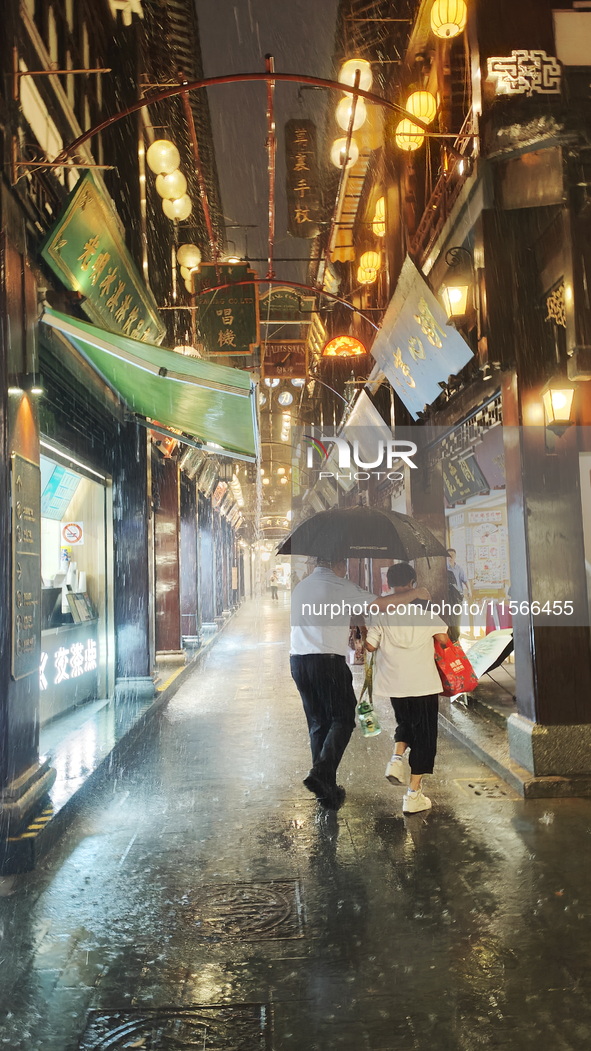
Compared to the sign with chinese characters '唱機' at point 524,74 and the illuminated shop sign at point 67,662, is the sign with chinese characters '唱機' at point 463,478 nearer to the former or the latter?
the sign with chinese characters '唱機' at point 524,74

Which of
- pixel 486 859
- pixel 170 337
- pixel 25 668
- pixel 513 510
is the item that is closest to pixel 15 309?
pixel 25 668

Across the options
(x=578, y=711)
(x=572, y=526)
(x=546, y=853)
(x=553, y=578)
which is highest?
(x=572, y=526)

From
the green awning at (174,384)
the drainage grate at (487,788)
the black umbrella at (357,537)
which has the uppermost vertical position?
the green awning at (174,384)

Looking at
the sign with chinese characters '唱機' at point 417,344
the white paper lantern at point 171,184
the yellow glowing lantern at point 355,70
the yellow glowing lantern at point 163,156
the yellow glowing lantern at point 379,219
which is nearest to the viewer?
the sign with chinese characters '唱機' at point 417,344

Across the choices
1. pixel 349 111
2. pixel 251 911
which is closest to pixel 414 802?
pixel 251 911

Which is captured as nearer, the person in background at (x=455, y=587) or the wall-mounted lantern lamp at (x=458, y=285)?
the wall-mounted lantern lamp at (x=458, y=285)

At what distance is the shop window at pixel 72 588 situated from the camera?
29.9 ft

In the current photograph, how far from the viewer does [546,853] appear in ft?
17.6

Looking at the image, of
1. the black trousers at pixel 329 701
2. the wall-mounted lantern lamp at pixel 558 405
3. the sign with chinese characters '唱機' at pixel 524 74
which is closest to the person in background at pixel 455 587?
the wall-mounted lantern lamp at pixel 558 405

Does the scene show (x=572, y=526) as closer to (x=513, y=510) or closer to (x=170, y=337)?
(x=513, y=510)

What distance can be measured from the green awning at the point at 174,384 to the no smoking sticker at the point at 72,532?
1.90m

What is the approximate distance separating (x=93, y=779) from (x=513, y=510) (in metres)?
4.81

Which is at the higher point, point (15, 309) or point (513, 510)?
point (15, 309)

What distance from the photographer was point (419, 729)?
20.8 ft
